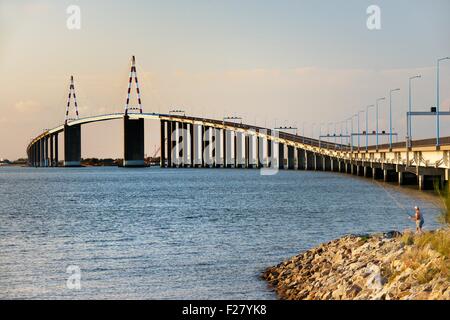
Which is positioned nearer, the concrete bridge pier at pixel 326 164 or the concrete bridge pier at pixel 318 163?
the concrete bridge pier at pixel 326 164

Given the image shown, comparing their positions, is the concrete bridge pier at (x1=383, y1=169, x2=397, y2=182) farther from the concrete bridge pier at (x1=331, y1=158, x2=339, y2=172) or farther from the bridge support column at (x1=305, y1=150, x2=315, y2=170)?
the bridge support column at (x1=305, y1=150, x2=315, y2=170)

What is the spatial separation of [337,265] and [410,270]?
489 cm

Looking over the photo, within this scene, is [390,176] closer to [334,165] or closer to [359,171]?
[359,171]

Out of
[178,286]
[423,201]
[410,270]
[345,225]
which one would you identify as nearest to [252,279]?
[178,286]

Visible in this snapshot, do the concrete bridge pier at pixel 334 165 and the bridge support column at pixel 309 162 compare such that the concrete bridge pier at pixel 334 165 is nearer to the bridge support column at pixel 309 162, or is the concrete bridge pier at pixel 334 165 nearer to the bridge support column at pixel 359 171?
the bridge support column at pixel 309 162

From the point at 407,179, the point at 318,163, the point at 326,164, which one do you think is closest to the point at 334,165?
the point at 326,164

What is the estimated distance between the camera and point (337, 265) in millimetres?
22906

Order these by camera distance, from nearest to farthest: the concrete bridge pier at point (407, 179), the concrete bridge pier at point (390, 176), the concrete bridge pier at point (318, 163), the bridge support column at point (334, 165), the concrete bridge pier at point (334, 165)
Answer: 1. the concrete bridge pier at point (407, 179)
2. the concrete bridge pier at point (390, 176)
3. the bridge support column at point (334, 165)
4. the concrete bridge pier at point (334, 165)
5. the concrete bridge pier at point (318, 163)

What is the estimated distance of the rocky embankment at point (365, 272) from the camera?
56.0 feet

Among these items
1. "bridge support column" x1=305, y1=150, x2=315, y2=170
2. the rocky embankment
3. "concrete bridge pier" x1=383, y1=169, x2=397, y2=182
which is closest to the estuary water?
the rocky embankment

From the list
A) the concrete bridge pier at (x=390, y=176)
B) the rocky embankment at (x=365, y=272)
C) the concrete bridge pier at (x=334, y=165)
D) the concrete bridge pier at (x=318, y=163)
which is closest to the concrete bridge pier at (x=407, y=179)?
the concrete bridge pier at (x=390, y=176)

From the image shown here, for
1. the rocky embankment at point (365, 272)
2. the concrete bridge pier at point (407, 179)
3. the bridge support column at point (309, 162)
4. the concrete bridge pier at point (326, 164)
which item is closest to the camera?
the rocky embankment at point (365, 272)

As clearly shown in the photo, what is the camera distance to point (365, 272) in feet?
64.6

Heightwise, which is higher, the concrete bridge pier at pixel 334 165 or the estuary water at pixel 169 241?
the concrete bridge pier at pixel 334 165
